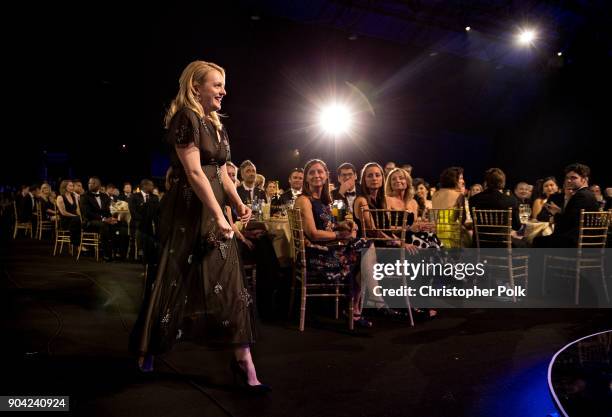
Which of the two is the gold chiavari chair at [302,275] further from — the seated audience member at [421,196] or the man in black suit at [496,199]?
the seated audience member at [421,196]

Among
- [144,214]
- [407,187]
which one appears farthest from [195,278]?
[144,214]

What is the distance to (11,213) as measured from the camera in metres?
14.1

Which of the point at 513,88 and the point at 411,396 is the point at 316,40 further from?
the point at 411,396

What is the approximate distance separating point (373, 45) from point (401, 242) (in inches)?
313

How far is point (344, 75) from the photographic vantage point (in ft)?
36.1

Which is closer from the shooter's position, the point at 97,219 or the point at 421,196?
the point at 421,196

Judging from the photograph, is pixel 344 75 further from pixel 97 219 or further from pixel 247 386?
pixel 247 386

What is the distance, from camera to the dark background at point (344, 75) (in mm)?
9156

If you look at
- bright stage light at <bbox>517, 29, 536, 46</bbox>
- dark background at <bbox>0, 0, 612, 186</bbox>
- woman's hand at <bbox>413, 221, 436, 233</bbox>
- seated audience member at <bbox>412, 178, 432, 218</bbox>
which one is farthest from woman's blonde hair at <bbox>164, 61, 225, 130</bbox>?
bright stage light at <bbox>517, 29, 536, 46</bbox>

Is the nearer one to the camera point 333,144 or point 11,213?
point 333,144


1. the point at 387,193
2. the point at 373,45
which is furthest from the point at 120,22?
the point at 387,193

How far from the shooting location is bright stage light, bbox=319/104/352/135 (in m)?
11.4

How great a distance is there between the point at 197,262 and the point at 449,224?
368 cm

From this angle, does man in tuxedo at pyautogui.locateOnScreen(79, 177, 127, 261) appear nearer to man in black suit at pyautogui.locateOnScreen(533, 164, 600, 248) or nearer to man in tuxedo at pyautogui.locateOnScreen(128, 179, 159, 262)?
man in tuxedo at pyautogui.locateOnScreen(128, 179, 159, 262)
